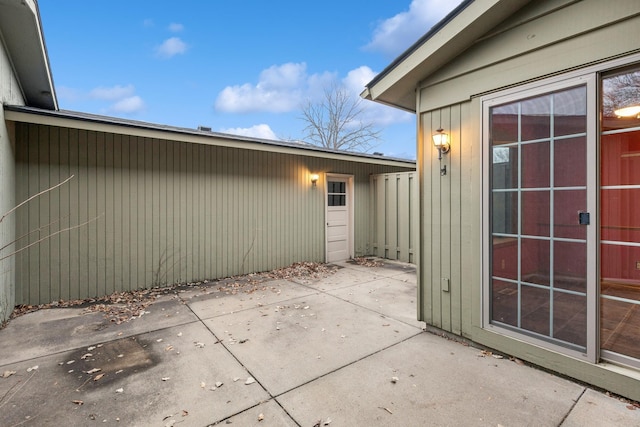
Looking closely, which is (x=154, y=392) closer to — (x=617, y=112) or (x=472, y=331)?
(x=472, y=331)

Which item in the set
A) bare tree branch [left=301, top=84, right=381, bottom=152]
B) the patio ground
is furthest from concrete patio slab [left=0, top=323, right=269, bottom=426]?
bare tree branch [left=301, top=84, right=381, bottom=152]

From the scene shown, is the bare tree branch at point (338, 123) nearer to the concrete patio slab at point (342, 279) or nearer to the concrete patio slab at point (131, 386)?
the concrete patio slab at point (342, 279)

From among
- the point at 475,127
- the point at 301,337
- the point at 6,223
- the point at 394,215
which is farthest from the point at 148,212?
the point at 394,215

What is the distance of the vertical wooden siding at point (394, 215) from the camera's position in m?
7.22

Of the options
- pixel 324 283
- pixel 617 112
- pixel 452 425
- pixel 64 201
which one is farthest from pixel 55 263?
pixel 617 112

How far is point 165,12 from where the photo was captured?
50.9 ft

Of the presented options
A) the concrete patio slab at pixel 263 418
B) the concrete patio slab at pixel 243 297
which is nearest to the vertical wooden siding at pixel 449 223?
the concrete patio slab at pixel 263 418

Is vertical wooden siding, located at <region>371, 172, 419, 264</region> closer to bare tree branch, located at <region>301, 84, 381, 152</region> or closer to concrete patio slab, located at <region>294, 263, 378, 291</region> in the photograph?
concrete patio slab, located at <region>294, 263, 378, 291</region>

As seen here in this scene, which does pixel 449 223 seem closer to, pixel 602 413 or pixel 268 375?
pixel 602 413

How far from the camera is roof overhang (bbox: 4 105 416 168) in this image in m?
3.71

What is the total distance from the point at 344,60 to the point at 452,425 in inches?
994

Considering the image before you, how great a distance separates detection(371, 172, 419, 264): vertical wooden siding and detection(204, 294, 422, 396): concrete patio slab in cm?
351

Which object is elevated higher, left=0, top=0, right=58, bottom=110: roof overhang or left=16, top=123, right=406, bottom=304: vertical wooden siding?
left=0, top=0, right=58, bottom=110: roof overhang

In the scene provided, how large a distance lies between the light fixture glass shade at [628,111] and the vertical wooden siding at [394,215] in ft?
15.4
